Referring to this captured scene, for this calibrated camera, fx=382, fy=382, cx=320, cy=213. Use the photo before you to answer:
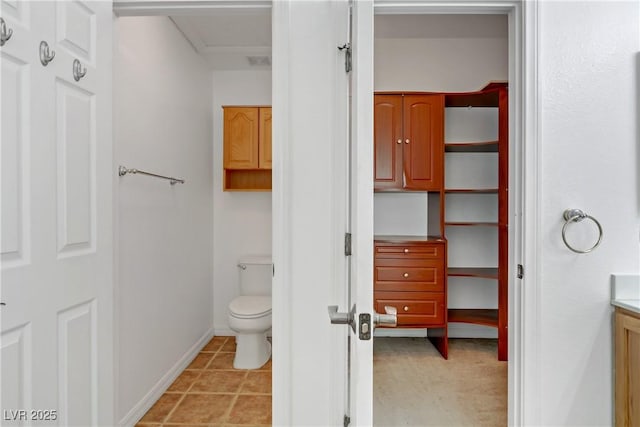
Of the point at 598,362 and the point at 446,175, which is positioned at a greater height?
the point at 446,175

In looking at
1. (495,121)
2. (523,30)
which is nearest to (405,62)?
(495,121)

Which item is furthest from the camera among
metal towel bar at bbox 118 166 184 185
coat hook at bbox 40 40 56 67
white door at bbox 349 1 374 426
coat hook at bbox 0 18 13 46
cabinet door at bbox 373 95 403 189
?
cabinet door at bbox 373 95 403 189

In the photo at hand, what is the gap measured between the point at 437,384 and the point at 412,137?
1766mm

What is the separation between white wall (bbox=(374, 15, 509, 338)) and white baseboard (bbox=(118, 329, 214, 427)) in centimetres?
161

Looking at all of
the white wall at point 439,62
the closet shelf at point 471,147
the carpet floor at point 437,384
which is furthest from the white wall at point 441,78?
the carpet floor at point 437,384

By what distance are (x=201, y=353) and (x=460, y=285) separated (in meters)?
2.24

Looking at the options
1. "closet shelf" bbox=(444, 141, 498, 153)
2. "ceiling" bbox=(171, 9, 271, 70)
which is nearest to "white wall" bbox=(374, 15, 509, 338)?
"closet shelf" bbox=(444, 141, 498, 153)

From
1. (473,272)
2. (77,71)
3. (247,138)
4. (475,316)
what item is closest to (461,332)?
(475,316)

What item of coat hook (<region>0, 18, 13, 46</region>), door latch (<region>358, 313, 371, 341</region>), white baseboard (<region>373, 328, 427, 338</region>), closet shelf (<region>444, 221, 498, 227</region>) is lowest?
white baseboard (<region>373, 328, 427, 338</region>)

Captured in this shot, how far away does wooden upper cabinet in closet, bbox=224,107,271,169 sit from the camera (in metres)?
3.26

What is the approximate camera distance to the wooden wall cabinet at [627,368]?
1.40 m

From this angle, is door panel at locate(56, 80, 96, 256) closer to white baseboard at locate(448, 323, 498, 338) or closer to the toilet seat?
the toilet seat

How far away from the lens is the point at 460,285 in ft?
10.8

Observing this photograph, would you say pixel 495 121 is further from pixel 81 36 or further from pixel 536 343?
pixel 81 36
